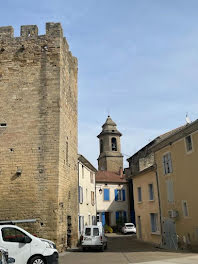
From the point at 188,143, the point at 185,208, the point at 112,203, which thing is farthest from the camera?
the point at 112,203

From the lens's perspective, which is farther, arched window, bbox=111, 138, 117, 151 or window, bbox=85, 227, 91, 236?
arched window, bbox=111, 138, 117, 151

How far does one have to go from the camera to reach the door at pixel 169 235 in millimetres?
14627

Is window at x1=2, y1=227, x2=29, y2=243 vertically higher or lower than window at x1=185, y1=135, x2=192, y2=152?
lower

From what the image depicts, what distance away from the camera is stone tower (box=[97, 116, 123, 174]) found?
40469 millimetres

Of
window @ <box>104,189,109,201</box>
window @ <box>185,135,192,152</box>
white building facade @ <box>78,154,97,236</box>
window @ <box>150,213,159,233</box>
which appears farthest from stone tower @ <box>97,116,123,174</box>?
window @ <box>185,135,192,152</box>

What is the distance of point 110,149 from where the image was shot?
41250 mm

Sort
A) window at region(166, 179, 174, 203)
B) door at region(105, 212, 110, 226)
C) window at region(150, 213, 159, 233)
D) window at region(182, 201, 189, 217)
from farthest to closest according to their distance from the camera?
door at region(105, 212, 110, 226), window at region(150, 213, 159, 233), window at region(166, 179, 174, 203), window at region(182, 201, 189, 217)

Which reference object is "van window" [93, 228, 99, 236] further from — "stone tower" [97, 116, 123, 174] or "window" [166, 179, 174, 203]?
"stone tower" [97, 116, 123, 174]

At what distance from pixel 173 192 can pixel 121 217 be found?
17.5m

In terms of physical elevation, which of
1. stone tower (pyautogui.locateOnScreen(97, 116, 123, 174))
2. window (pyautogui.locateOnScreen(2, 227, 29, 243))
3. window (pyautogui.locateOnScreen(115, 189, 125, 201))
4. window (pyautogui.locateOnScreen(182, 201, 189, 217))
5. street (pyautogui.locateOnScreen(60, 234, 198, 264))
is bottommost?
street (pyautogui.locateOnScreen(60, 234, 198, 264))

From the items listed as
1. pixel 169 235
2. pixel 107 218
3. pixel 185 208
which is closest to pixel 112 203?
pixel 107 218

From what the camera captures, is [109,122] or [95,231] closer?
[95,231]

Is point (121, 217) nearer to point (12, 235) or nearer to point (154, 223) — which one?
point (154, 223)

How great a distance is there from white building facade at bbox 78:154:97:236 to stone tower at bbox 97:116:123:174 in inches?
538
